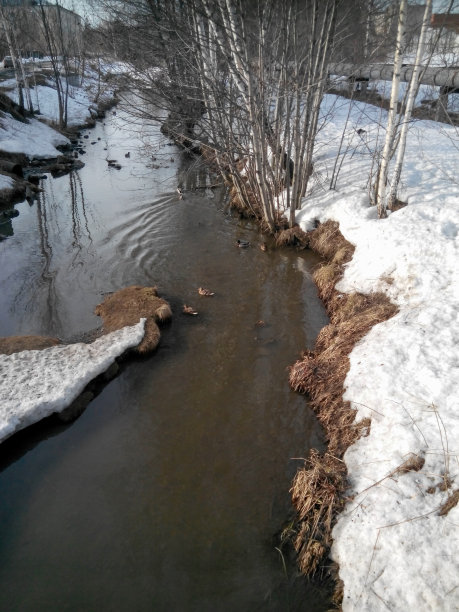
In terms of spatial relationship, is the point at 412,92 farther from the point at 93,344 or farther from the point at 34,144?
the point at 34,144

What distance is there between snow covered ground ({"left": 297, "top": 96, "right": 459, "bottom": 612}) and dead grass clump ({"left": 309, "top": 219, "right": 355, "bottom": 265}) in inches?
13.5

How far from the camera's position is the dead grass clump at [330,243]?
10508 millimetres

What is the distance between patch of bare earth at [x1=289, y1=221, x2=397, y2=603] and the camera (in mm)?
4801

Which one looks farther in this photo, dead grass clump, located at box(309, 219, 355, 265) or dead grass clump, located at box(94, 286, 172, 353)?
dead grass clump, located at box(309, 219, 355, 265)

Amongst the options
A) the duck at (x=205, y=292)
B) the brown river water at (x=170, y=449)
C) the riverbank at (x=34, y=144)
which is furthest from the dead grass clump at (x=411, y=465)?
the riverbank at (x=34, y=144)

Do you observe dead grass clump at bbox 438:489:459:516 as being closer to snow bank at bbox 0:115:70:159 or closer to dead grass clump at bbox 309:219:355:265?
dead grass clump at bbox 309:219:355:265

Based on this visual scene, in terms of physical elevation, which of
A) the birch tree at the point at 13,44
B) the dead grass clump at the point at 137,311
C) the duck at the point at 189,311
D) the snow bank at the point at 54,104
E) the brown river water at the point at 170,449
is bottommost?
the brown river water at the point at 170,449

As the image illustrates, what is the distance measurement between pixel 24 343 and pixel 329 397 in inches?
219

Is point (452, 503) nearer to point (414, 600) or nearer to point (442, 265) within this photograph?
point (414, 600)

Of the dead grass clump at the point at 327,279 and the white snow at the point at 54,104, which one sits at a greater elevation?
the white snow at the point at 54,104

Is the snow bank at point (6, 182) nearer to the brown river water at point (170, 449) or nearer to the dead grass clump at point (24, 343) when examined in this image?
the brown river water at point (170, 449)

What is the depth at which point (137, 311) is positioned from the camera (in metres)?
8.95

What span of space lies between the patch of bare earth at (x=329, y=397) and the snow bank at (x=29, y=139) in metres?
17.5

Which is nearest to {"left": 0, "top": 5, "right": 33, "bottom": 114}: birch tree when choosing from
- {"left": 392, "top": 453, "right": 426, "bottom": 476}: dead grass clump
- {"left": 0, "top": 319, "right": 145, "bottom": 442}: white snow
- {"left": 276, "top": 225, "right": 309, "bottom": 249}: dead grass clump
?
{"left": 276, "top": 225, "right": 309, "bottom": 249}: dead grass clump
